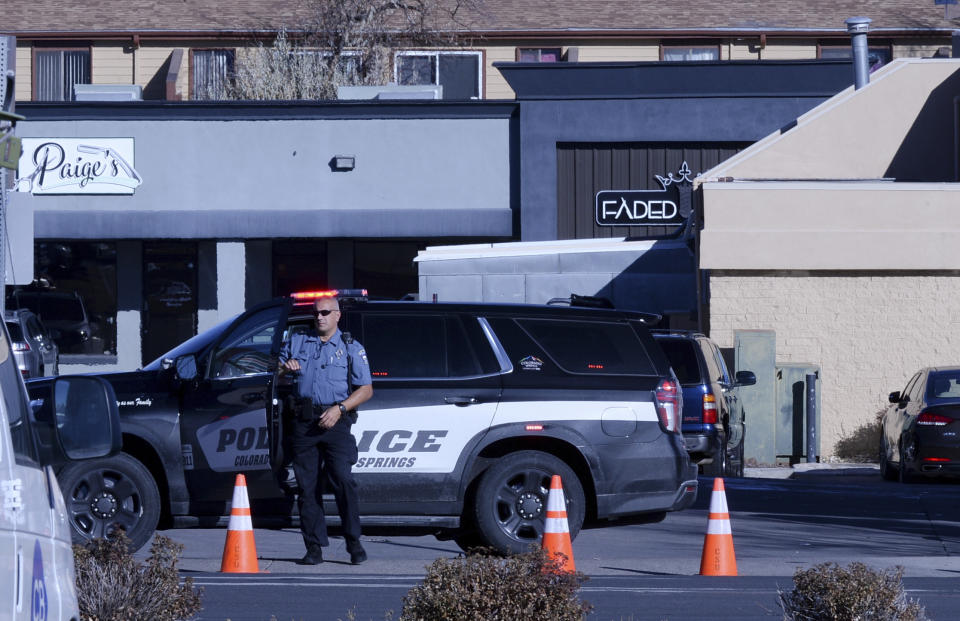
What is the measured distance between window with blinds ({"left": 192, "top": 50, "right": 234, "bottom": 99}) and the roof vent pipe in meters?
12.6

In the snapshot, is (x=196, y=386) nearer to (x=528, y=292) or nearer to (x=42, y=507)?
(x=42, y=507)

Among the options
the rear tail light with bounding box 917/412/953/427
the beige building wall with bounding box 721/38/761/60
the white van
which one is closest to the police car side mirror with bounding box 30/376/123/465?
the white van

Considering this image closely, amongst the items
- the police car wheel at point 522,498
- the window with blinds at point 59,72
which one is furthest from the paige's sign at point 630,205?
the police car wheel at point 522,498

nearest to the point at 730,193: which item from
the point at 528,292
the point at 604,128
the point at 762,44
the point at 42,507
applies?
the point at 528,292

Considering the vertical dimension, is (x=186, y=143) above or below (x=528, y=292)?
above

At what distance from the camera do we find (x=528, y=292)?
23016mm

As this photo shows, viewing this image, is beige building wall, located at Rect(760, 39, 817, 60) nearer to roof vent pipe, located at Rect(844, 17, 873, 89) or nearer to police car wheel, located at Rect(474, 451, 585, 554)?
roof vent pipe, located at Rect(844, 17, 873, 89)

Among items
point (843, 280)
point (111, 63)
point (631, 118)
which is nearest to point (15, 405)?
point (843, 280)

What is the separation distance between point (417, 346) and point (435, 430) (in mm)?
658

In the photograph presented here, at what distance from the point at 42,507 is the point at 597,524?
713 centimetres

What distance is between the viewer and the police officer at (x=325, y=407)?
9789 mm

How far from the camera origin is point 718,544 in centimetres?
980

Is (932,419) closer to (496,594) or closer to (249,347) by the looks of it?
(249,347)

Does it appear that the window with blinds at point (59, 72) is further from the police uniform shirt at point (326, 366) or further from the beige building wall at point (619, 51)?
the police uniform shirt at point (326, 366)
